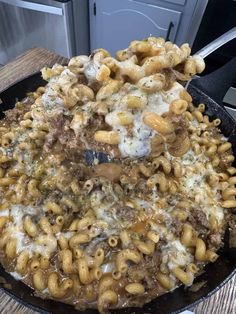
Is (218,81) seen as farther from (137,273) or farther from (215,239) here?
(137,273)

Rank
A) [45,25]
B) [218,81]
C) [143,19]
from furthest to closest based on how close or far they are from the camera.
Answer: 1. [45,25]
2. [143,19]
3. [218,81]

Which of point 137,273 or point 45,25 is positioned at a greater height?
point 137,273

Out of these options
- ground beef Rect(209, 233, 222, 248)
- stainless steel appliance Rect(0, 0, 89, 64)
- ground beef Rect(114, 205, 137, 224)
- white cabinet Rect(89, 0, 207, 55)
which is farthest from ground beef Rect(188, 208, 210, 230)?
stainless steel appliance Rect(0, 0, 89, 64)

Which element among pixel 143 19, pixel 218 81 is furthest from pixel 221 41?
pixel 143 19

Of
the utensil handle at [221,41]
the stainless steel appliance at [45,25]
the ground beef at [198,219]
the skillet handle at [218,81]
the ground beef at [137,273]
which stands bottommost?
the stainless steel appliance at [45,25]

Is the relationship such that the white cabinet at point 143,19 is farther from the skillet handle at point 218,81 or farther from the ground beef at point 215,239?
the ground beef at point 215,239

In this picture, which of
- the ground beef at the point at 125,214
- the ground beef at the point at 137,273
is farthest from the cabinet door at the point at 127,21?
the ground beef at the point at 137,273
